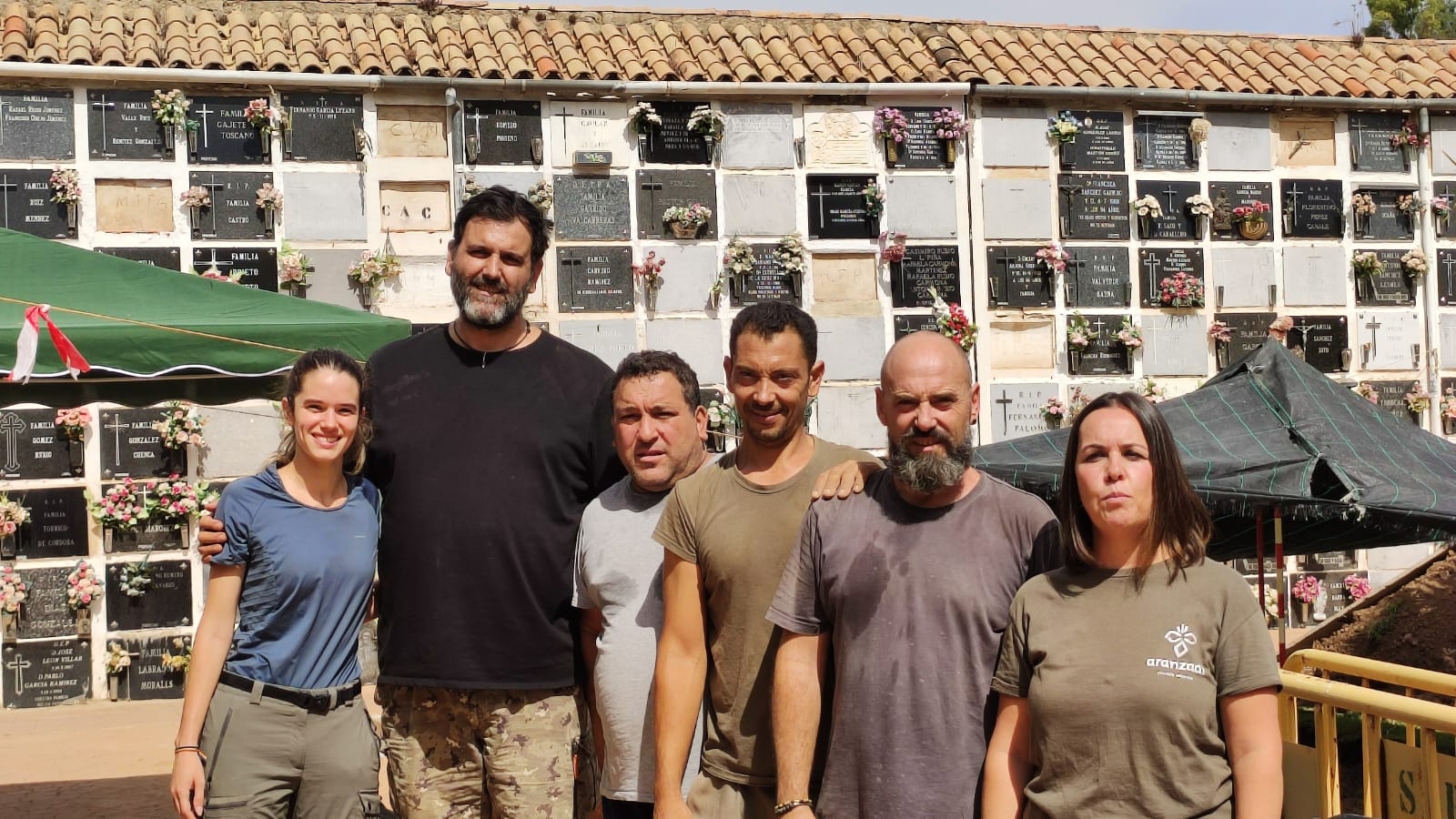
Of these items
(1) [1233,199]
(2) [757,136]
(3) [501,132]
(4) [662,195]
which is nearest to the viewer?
(3) [501,132]

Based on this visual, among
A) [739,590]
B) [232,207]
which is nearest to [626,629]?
[739,590]

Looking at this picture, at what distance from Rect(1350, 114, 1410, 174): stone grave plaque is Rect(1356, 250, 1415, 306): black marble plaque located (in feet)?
2.42

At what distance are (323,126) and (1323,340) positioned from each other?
8.14 metres

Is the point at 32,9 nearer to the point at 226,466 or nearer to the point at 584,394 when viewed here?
the point at 226,466

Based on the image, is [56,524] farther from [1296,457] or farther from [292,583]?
[1296,457]

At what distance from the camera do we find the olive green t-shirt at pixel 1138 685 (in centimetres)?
222

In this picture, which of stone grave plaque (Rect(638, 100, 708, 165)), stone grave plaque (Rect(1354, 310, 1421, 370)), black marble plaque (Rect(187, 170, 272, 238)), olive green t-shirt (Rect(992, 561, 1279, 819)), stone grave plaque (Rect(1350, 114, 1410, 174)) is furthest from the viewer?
stone grave plaque (Rect(1350, 114, 1410, 174))

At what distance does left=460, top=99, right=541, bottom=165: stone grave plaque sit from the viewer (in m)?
9.36

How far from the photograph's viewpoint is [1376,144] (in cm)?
1073

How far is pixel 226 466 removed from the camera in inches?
352

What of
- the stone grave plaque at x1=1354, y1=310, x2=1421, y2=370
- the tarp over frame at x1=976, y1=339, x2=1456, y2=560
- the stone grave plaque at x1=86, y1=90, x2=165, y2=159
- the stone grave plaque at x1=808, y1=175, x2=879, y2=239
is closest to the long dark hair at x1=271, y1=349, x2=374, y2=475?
the tarp over frame at x1=976, y1=339, x2=1456, y2=560

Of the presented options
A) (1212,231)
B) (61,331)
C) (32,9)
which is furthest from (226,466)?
(1212,231)

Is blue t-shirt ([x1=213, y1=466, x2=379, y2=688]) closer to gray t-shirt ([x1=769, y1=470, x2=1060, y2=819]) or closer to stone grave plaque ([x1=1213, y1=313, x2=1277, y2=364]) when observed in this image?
gray t-shirt ([x1=769, y1=470, x2=1060, y2=819])

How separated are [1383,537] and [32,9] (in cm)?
967
